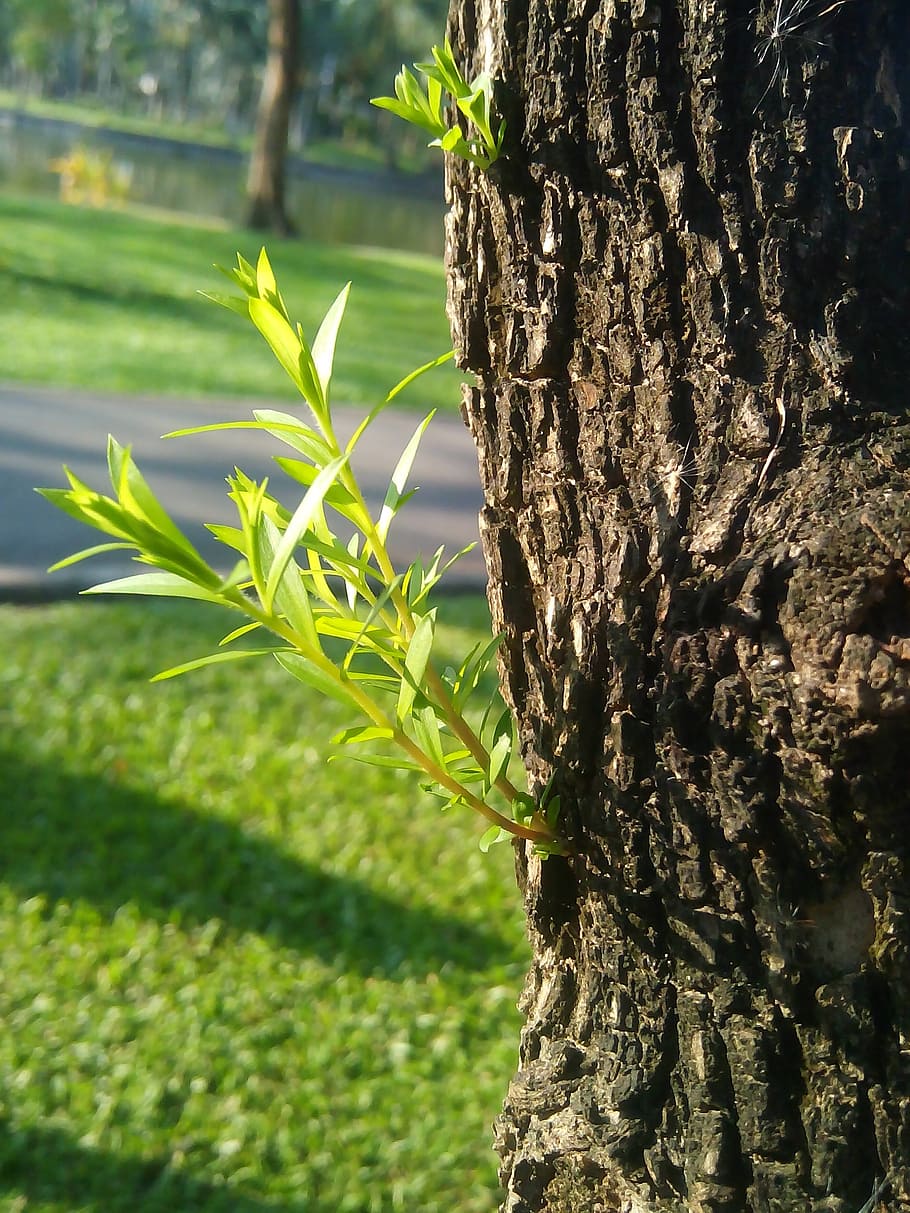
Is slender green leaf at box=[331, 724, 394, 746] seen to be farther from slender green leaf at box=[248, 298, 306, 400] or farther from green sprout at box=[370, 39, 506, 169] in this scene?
green sprout at box=[370, 39, 506, 169]

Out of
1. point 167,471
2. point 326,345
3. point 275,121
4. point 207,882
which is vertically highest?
point 275,121

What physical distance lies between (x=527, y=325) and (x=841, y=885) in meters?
0.64

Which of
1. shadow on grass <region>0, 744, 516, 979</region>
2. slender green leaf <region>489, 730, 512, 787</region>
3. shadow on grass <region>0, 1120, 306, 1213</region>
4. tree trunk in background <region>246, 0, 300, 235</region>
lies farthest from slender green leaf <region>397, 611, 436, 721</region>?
tree trunk in background <region>246, 0, 300, 235</region>

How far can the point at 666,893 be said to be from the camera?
118cm

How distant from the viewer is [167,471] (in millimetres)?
7820

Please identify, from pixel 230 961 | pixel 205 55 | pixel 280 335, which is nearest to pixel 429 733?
pixel 280 335

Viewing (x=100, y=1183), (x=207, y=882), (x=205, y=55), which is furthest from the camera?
(x=205, y=55)

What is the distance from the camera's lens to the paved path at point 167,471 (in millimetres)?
6211

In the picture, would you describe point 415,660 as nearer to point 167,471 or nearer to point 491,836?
point 491,836

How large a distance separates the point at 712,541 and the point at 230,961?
2.84m

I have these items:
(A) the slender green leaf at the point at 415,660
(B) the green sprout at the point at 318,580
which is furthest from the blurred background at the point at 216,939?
(A) the slender green leaf at the point at 415,660

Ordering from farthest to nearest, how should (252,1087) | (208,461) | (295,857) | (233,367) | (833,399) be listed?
1. (233,367)
2. (208,461)
3. (295,857)
4. (252,1087)
5. (833,399)

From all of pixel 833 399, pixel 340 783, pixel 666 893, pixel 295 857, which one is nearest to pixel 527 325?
pixel 833 399

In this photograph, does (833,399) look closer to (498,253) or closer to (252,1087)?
(498,253)
